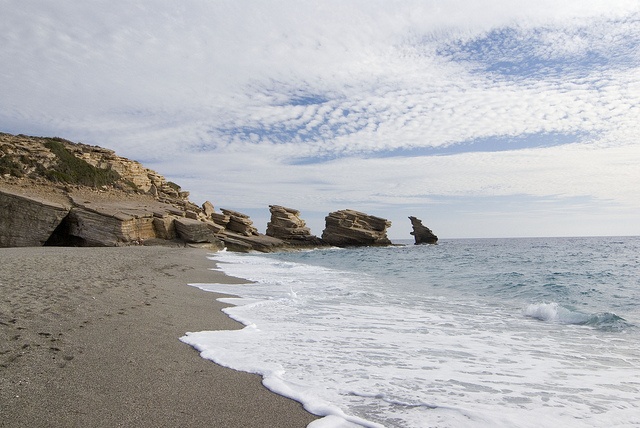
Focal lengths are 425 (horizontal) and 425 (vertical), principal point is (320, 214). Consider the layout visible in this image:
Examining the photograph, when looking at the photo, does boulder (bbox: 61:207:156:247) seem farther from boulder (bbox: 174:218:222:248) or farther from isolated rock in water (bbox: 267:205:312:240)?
isolated rock in water (bbox: 267:205:312:240)

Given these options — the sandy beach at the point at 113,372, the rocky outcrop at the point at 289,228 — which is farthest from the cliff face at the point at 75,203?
the sandy beach at the point at 113,372

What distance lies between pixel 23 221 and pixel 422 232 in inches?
2562

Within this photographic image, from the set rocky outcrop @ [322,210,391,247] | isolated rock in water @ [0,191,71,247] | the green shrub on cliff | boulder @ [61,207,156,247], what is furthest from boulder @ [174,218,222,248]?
rocky outcrop @ [322,210,391,247]

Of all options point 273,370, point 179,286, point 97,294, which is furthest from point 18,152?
point 273,370

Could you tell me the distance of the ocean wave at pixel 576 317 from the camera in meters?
8.66

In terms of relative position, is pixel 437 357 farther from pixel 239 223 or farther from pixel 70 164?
pixel 239 223

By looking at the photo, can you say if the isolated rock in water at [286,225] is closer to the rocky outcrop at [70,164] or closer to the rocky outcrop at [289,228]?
the rocky outcrop at [289,228]

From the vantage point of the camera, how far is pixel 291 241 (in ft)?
180

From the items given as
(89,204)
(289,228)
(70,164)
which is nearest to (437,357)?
(89,204)

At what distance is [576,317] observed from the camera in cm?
951

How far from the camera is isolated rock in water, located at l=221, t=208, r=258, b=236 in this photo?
49812 millimetres

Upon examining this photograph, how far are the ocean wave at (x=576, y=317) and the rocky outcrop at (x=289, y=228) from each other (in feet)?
148

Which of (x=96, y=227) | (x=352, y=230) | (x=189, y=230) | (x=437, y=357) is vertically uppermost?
(x=352, y=230)

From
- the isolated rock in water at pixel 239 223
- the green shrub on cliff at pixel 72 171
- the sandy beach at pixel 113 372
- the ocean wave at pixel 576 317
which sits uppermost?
the green shrub on cliff at pixel 72 171
